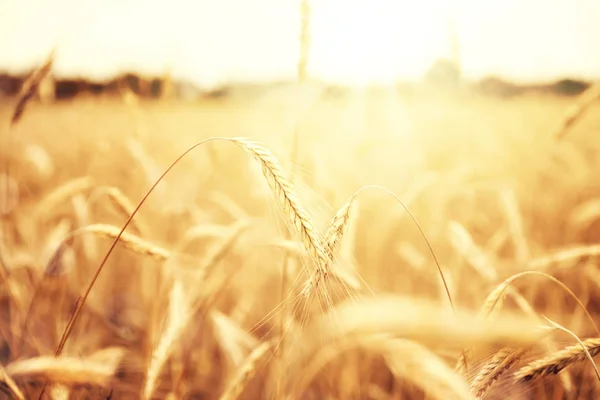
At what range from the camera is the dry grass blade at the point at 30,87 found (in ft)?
3.26

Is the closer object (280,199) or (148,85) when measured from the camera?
(280,199)

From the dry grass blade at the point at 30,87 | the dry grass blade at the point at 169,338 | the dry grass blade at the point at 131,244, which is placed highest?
the dry grass blade at the point at 30,87

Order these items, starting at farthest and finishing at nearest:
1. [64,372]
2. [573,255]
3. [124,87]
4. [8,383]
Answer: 1. [124,87]
2. [573,255]
3. [8,383]
4. [64,372]

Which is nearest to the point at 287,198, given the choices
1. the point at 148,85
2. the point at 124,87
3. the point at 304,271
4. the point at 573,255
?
the point at 304,271

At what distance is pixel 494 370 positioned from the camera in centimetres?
58

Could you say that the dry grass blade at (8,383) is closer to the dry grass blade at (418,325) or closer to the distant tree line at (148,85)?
the dry grass blade at (418,325)

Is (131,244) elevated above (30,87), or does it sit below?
below

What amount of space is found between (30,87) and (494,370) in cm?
126

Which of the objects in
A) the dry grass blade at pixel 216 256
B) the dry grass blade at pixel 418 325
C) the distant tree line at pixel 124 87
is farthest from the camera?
the distant tree line at pixel 124 87

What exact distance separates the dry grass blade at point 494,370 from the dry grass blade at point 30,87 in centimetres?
118

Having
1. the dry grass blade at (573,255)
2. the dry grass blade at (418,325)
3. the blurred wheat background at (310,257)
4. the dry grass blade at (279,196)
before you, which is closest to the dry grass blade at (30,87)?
the blurred wheat background at (310,257)

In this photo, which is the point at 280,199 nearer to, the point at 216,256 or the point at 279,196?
the point at 279,196

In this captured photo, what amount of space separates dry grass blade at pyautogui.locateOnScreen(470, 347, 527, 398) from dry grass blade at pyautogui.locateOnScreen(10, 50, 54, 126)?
1181mm

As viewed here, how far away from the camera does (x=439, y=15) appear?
6.28 feet
